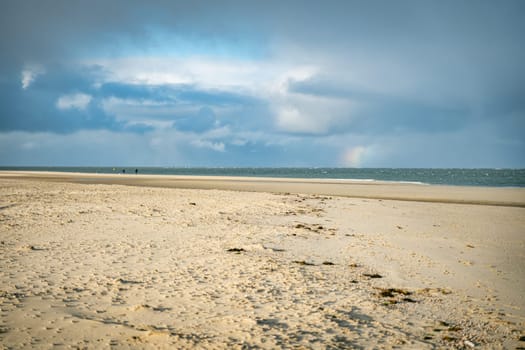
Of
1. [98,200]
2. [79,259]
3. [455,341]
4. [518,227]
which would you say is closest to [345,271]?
[455,341]

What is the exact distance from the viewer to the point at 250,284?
8578mm

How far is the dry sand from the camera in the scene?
614 centimetres

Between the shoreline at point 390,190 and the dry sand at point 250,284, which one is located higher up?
the shoreline at point 390,190

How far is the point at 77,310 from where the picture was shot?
268 inches

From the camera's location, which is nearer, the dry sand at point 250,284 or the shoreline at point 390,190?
the dry sand at point 250,284

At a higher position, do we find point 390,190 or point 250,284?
point 390,190

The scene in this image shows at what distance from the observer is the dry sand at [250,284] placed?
20.1 feet

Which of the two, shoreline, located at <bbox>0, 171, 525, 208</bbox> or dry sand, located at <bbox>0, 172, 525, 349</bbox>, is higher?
shoreline, located at <bbox>0, 171, 525, 208</bbox>

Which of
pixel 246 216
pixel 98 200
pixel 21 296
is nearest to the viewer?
pixel 21 296

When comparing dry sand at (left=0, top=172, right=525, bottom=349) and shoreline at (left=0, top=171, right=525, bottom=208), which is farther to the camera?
shoreline at (left=0, top=171, right=525, bottom=208)

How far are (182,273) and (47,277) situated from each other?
2.89 metres

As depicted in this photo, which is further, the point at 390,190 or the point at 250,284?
the point at 390,190

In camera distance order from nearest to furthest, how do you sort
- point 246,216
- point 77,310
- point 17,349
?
1. point 17,349
2. point 77,310
3. point 246,216

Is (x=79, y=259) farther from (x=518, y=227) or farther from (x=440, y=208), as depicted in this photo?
(x=440, y=208)
